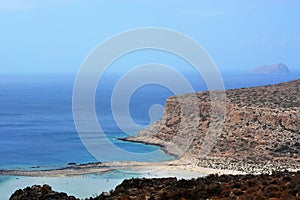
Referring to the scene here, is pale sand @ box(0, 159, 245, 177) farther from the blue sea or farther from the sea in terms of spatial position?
the blue sea

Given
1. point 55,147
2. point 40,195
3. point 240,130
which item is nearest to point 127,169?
point 240,130

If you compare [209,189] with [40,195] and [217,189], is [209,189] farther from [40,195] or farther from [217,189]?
[40,195]

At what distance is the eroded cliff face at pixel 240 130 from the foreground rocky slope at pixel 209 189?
27421 millimetres

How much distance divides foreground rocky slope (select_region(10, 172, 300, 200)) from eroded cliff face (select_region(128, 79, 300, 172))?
27.4 metres

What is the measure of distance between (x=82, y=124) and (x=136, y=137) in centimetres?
1652

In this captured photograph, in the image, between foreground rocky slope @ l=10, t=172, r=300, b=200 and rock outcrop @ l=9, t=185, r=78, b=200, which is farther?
rock outcrop @ l=9, t=185, r=78, b=200

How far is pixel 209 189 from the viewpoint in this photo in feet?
53.7

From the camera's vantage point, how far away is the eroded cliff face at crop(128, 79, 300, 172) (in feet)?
162

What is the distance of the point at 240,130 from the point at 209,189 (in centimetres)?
3981

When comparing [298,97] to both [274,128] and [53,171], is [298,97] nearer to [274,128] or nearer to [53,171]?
[274,128]

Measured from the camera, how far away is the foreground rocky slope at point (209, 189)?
15336mm

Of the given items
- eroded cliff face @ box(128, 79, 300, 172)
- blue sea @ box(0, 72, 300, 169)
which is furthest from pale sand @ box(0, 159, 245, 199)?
blue sea @ box(0, 72, 300, 169)

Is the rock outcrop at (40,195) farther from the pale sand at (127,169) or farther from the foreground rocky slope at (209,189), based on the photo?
the pale sand at (127,169)

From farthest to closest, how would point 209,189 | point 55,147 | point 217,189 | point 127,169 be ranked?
point 55,147
point 127,169
point 217,189
point 209,189
